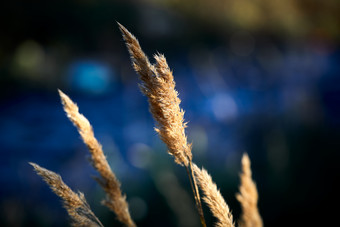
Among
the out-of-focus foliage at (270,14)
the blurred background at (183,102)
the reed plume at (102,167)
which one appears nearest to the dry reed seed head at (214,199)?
the reed plume at (102,167)

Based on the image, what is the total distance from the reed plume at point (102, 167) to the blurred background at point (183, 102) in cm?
117

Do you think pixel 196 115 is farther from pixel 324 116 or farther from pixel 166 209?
pixel 166 209

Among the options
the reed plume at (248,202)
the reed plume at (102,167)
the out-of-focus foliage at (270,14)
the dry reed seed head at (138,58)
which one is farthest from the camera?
the out-of-focus foliage at (270,14)

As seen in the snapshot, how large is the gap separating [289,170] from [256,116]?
122 inches

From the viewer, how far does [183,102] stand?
9086mm

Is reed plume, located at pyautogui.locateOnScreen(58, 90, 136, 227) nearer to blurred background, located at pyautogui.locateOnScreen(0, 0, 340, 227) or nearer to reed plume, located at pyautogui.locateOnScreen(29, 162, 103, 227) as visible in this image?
reed plume, located at pyautogui.locateOnScreen(29, 162, 103, 227)

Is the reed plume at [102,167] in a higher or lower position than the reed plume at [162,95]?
lower

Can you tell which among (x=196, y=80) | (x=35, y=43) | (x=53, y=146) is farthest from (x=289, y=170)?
(x=35, y=43)

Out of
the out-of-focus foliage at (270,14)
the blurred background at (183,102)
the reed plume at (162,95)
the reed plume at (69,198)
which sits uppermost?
the out-of-focus foliage at (270,14)

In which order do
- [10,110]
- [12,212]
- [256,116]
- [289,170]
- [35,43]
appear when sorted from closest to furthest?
[12,212]
[289,170]
[256,116]
[10,110]
[35,43]

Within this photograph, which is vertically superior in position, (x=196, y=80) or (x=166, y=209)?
(x=196, y=80)

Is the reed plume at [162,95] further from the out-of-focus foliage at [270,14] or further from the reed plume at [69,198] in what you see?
the out-of-focus foliage at [270,14]

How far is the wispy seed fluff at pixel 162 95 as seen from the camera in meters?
0.96

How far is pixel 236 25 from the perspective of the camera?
13.7m
